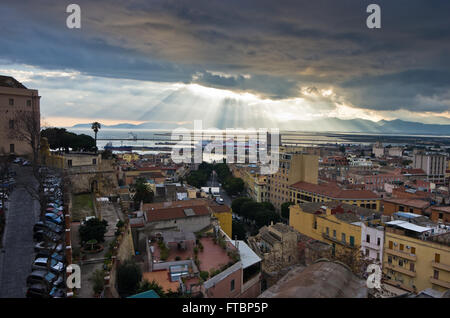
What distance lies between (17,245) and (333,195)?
1098 inches

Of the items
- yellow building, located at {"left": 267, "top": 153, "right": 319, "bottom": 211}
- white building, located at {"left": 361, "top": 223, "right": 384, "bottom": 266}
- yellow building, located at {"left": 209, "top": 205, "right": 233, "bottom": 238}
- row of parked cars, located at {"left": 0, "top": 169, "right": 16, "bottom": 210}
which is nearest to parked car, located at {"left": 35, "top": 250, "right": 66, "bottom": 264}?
row of parked cars, located at {"left": 0, "top": 169, "right": 16, "bottom": 210}

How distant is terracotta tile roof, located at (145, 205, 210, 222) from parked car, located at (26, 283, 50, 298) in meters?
6.23

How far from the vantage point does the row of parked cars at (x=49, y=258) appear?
9.42 m

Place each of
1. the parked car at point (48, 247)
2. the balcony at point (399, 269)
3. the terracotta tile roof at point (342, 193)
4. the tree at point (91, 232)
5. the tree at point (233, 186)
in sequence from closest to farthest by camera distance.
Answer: the parked car at point (48, 247), the tree at point (91, 232), the balcony at point (399, 269), the terracotta tile roof at point (342, 193), the tree at point (233, 186)

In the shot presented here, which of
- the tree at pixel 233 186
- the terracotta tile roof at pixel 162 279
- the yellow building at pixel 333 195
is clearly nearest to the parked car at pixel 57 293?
the terracotta tile roof at pixel 162 279

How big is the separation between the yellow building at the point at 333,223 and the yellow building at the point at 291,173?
13.3 metres

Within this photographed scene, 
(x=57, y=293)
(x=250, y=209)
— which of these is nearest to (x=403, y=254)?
(x=57, y=293)

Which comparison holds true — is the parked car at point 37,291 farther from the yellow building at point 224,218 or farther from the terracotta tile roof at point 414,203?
the terracotta tile roof at point 414,203

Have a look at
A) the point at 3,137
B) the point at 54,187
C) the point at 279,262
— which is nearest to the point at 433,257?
the point at 279,262

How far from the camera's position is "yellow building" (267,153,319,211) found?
130 feet

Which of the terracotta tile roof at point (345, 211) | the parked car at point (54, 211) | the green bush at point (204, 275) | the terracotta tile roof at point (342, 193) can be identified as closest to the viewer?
the green bush at point (204, 275)

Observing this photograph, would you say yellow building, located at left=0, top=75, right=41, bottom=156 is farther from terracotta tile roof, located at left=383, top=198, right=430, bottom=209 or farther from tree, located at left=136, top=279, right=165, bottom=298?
terracotta tile roof, located at left=383, top=198, right=430, bottom=209

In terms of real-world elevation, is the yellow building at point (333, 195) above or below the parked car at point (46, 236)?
below
